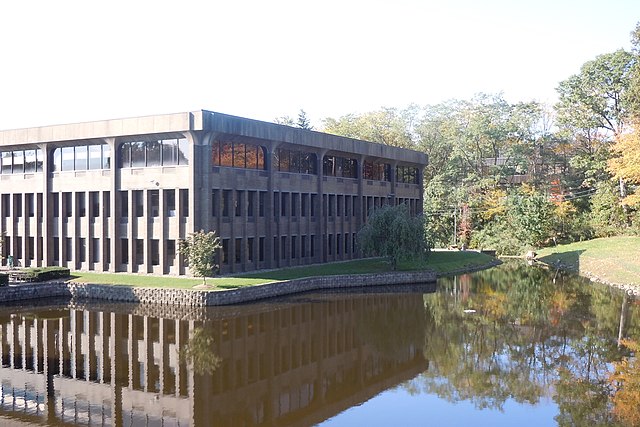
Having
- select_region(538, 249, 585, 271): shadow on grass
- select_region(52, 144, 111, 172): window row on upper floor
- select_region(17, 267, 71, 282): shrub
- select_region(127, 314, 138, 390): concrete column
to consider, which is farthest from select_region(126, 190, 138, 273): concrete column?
select_region(538, 249, 585, 271): shadow on grass

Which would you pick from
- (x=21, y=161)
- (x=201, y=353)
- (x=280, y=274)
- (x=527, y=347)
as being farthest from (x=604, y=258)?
(x=21, y=161)

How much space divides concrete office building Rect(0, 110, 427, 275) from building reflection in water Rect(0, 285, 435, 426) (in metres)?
10.2

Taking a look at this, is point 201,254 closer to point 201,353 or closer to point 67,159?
point 201,353

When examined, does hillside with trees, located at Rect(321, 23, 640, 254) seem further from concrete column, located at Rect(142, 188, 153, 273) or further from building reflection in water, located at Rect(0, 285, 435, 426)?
building reflection in water, located at Rect(0, 285, 435, 426)

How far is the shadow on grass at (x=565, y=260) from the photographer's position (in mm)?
66875

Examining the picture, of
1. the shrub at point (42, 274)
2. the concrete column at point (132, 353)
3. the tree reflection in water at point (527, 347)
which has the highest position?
the shrub at point (42, 274)

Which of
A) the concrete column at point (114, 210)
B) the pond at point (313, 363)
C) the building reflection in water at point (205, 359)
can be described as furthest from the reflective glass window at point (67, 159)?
the building reflection in water at point (205, 359)

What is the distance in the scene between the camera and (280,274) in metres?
48.5

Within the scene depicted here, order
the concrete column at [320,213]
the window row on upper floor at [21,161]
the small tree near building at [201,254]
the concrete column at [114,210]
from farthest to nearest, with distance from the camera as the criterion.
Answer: the concrete column at [320,213] < the window row on upper floor at [21,161] < the concrete column at [114,210] < the small tree near building at [201,254]

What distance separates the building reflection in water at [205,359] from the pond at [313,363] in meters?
0.09

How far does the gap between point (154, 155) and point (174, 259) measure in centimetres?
792

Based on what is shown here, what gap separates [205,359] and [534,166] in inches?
2991

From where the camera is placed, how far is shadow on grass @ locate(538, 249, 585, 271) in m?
66.9

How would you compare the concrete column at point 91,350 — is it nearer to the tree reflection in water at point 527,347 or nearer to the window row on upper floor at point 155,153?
the tree reflection in water at point 527,347
